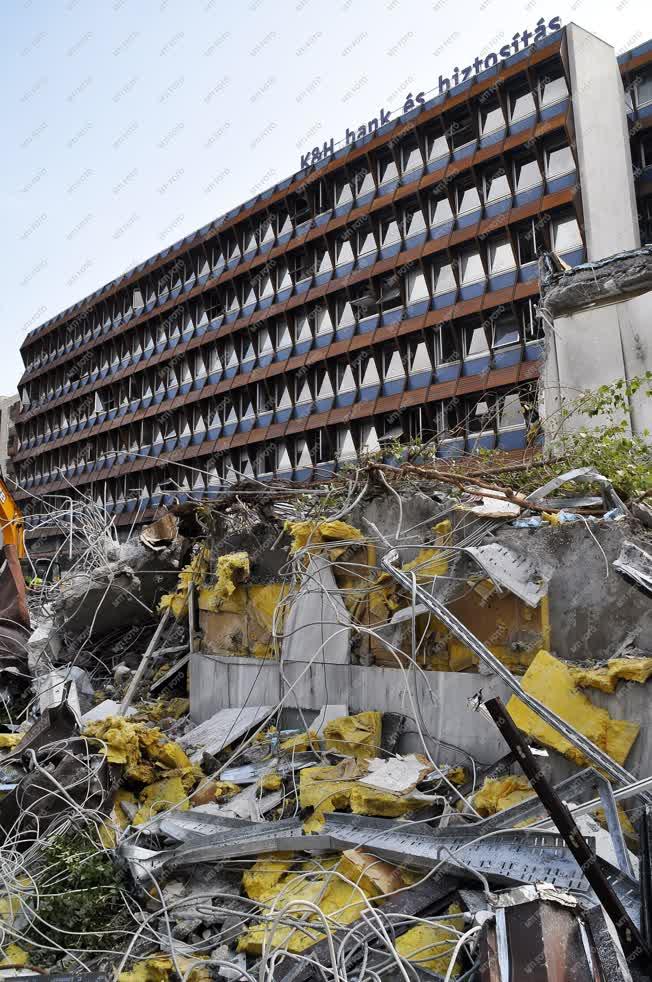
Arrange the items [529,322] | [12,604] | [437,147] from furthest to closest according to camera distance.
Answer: [437,147] < [529,322] < [12,604]

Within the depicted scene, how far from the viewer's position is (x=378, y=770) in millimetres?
5500

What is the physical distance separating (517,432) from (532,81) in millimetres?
12853

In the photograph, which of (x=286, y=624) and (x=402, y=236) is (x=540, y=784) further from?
(x=402, y=236)

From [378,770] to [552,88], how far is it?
27.7 meters

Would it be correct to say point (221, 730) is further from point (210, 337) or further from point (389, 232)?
point (210, 337)

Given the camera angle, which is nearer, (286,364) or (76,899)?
(76,899)

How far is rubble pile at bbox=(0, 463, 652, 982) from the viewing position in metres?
3.70

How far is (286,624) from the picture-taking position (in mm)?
7277

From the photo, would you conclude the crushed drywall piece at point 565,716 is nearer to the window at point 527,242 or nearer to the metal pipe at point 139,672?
the metal pipe at point 139,672

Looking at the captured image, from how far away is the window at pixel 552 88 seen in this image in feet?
86.0

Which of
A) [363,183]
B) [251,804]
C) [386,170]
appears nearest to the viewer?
[251,804]

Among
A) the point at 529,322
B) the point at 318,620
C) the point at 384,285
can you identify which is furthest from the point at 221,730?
the point at 384,285

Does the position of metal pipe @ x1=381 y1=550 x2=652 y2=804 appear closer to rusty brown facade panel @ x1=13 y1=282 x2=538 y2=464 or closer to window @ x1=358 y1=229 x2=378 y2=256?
rusty brown facade panel @ x1=13 y1=282 x2=538 y2=464

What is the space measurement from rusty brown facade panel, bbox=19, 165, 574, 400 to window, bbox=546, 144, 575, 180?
105 centimetres
